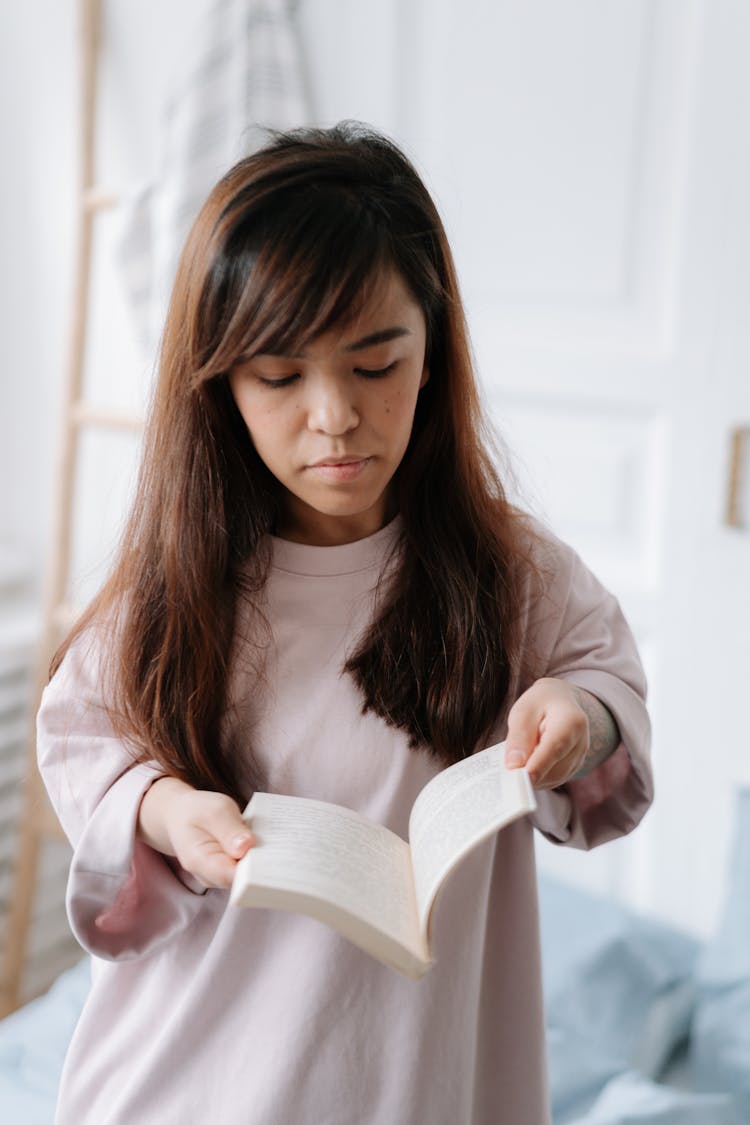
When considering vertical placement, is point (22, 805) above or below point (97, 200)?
below

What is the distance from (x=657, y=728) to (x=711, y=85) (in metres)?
0.90

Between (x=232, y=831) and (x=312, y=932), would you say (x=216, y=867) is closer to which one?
(x=232, y=831)

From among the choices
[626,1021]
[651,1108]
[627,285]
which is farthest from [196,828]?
[627,285]

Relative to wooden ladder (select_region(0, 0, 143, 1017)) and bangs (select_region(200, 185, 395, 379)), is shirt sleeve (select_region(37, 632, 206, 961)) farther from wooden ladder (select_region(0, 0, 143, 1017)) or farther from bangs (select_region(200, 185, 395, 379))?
wooden ladder (select_region(0, 0, 143, 1017))

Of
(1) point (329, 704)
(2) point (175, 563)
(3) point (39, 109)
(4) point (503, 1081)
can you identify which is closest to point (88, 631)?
(2) point (175, 563)

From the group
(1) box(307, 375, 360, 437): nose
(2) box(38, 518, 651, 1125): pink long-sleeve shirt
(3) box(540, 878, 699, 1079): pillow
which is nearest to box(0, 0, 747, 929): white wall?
(3) box(540, 878, 699, 1079): pillow

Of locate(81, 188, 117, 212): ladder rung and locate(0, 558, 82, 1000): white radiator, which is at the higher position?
locate(81, 188, 117, 212): ladder rung

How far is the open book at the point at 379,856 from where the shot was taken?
61 centimetres

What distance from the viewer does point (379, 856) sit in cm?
70

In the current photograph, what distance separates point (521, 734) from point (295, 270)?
1.08 feet

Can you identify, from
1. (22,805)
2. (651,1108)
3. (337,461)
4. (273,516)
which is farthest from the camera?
(22,805)

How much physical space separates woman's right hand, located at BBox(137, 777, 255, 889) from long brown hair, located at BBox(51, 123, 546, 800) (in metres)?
0.04

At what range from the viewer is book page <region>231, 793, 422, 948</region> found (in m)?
0.62

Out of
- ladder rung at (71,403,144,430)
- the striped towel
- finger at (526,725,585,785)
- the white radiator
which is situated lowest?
the white radiator
